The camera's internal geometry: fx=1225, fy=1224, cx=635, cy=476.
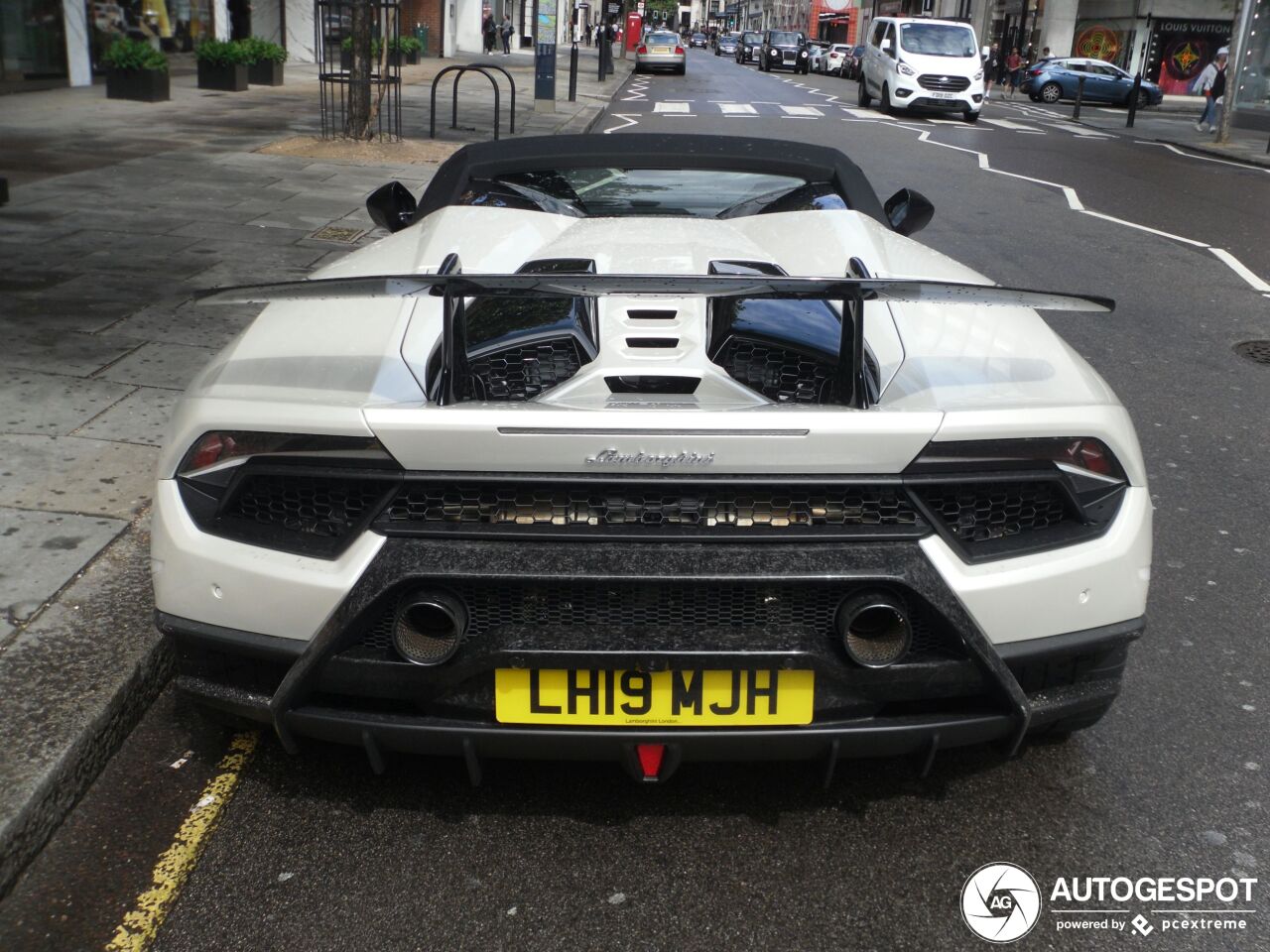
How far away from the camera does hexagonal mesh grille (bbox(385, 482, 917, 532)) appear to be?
2.28m

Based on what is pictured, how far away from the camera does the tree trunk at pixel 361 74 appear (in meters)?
14.5

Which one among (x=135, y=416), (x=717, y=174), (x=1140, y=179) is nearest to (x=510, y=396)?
(x=717, y=174)

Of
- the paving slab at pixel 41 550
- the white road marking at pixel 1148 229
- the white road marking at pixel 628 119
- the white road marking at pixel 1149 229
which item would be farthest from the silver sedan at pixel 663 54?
Result: the paving slab at pixel 41 550

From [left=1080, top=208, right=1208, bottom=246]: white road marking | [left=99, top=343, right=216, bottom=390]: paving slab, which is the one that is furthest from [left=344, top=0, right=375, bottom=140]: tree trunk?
[left=99, top=343, right=216, bottom=390]: paving slab

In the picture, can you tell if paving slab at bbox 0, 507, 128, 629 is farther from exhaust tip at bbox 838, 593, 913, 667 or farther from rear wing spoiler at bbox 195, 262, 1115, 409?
exhaust tip at bbox 838, 593, 913, 667

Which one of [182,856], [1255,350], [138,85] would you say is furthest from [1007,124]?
[182,856]

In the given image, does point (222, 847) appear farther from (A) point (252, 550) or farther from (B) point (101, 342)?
(B) point (101, 342)

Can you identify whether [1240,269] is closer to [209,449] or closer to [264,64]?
[209,449]

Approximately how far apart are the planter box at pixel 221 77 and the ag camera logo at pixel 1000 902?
22.0 metres

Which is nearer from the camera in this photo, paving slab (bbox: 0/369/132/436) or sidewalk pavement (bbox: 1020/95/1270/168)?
paving slab (bbox: 0/369/132/436)

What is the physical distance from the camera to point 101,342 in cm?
602

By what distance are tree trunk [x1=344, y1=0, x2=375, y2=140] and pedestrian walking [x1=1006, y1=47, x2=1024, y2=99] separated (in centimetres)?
3108

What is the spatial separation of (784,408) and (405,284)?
73 cm

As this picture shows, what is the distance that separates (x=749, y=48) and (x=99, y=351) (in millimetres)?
60076
